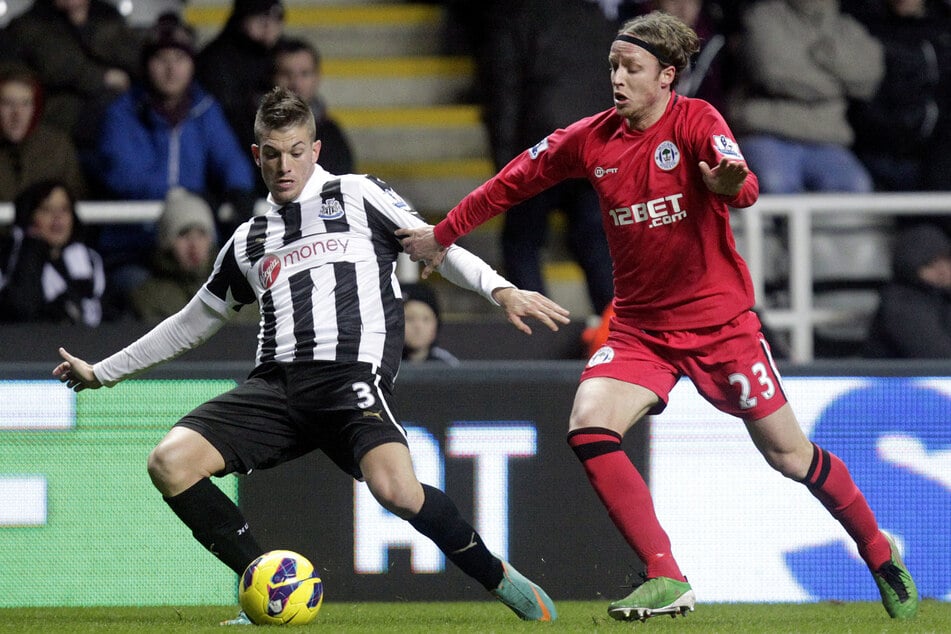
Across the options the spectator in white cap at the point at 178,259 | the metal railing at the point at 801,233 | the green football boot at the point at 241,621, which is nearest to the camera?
the green football boot at the point at 241,621

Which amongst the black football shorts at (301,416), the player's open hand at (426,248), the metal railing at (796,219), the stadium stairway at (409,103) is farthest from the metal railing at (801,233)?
the black football shorts at (301,416)

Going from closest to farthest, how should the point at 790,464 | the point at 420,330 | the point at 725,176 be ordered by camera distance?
the point at 725,176 → the point at 790,464 → the point at 420,330

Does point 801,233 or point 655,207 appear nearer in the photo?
point 655,207

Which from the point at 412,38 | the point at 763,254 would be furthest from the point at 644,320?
the point at 412,38

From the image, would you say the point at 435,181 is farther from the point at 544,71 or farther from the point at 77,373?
the point at 77,373

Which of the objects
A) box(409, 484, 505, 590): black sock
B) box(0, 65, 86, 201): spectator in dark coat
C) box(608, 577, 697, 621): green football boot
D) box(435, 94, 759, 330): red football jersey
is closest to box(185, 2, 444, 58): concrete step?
box(0, 65, 86, 201): spectator in dark coat

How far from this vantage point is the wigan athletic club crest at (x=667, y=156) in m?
5.76

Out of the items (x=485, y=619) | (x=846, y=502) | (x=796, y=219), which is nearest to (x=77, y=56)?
(x=796, y=219)

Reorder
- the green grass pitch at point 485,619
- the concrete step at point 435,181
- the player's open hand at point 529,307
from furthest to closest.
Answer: the concrete step at point 435,181, the green grass pitch at point 485,619, the player's open hand at point 529,307

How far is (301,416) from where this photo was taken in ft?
19.4

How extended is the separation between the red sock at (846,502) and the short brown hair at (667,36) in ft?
4.94

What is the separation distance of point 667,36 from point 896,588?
221 centimetres

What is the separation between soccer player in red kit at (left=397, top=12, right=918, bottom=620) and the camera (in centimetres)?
573

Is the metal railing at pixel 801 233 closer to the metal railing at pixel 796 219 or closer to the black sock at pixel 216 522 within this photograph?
the metal railing at pixel 796 219
